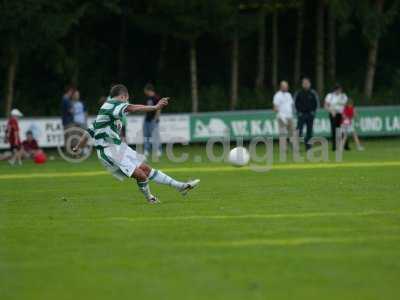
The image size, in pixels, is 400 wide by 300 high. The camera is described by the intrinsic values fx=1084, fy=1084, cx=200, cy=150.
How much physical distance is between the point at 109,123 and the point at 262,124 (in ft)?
66.1

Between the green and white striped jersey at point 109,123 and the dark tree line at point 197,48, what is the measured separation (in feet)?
63.4

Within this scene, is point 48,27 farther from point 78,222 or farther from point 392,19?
point 78,222

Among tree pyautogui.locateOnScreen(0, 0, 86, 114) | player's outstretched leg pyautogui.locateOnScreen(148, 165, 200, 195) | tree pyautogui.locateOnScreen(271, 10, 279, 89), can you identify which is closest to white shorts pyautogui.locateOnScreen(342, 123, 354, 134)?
tree pyautogui.locateOnScreen(0, 0, 86, 114)

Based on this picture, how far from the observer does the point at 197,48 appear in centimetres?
4612

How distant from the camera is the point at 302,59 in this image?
48.3m

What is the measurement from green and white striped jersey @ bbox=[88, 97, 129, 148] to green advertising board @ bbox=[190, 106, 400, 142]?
743 inches

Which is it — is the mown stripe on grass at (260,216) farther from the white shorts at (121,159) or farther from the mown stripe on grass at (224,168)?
the mown stripe on grass at (224,168)

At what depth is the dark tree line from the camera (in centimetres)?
3806

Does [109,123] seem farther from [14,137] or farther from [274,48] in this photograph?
[274,48]

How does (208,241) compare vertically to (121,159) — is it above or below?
below

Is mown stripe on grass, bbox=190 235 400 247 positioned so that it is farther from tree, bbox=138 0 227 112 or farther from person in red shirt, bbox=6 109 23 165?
tree, bbox=138 0 227 112

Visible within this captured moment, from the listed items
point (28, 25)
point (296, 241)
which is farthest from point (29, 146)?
point (296, 241)

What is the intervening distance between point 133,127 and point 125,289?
25.8 metres

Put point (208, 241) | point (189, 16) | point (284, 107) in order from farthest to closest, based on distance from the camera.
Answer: point (189, 16) → point (284, 107) → point (208, 241)
